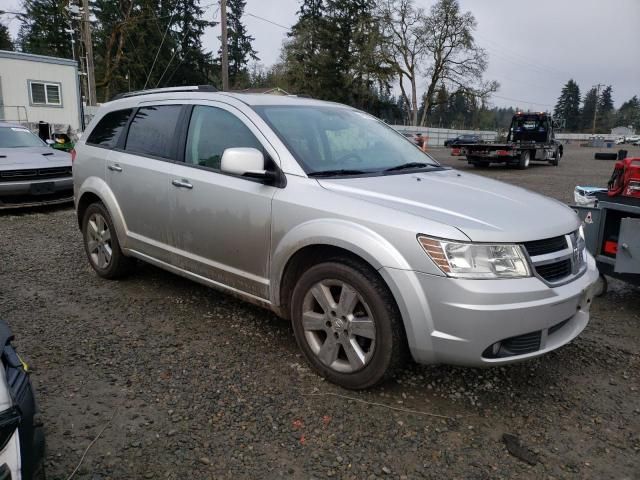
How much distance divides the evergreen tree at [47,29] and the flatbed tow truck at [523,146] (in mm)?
36237

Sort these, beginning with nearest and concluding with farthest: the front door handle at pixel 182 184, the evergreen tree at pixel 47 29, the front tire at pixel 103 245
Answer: the front door handle at pixel 182 184
the front tire at pixel 103 245
the evergreen tree at pixel 47 29

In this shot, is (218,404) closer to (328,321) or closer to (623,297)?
(328,321)

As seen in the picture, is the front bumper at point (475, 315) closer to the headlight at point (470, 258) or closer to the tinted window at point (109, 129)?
the headlight at point (470, 258)

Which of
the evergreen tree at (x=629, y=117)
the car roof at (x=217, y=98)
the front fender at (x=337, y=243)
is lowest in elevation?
the front fender at (x=337, y=243)

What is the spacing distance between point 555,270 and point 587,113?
405 ft

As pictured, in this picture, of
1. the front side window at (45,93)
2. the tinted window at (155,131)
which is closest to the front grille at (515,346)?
the tinted window at (155,131)

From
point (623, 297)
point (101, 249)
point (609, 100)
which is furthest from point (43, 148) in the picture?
point (609, 100)

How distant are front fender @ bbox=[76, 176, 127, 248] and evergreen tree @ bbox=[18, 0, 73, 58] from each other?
43.5 m

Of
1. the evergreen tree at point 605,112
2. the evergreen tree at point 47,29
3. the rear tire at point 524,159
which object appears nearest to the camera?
the rear tire at point 524,159

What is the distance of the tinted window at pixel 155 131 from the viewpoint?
413 cm

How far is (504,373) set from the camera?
3.32 metres

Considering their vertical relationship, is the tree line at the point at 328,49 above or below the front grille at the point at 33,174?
above

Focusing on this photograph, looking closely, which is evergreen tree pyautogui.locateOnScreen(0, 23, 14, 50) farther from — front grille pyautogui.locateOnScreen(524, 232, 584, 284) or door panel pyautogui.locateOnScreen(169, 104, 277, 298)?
front grille pyautogui.locateOnScreen(524, 232, 584, 284)

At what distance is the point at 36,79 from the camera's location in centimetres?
2136
